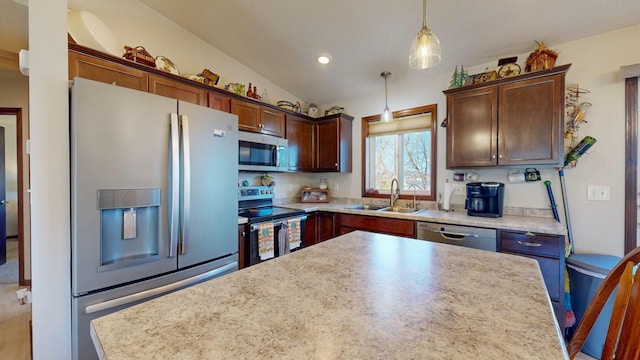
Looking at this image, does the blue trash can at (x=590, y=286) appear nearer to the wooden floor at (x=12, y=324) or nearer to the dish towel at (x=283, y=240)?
the dish towel at (x=283, y=240)

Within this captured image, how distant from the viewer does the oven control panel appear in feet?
9.59

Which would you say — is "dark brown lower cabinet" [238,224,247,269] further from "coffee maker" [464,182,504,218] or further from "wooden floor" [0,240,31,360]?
"coffee maker" [464,182,504,218]

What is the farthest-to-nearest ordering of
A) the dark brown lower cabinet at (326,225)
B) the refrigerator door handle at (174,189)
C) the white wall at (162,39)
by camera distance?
the dark brown lower cabinet at (326,225)
the white wall at (162,39)
the refrigerator door handle at (174,189)

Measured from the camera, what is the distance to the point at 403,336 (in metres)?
0.55

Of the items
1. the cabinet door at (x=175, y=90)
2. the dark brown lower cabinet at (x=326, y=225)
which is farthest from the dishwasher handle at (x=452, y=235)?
the cabinet door at (x=175, y=90)

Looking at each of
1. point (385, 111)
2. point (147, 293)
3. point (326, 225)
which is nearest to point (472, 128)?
point (385, 111)

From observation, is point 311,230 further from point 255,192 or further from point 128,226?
point 128,226

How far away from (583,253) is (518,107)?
1.38m

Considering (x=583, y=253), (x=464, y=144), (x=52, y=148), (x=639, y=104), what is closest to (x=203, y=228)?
(x=52, y=148)

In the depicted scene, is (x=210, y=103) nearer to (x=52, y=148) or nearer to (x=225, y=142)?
(x=225, y=142)

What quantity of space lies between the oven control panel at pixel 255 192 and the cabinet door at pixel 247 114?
70 cm

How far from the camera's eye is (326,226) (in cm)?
317

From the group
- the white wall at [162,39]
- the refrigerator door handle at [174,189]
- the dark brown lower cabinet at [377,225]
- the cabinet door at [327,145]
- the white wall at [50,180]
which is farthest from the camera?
the cabinet door at [327,145]

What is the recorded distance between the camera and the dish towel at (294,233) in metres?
2.71
